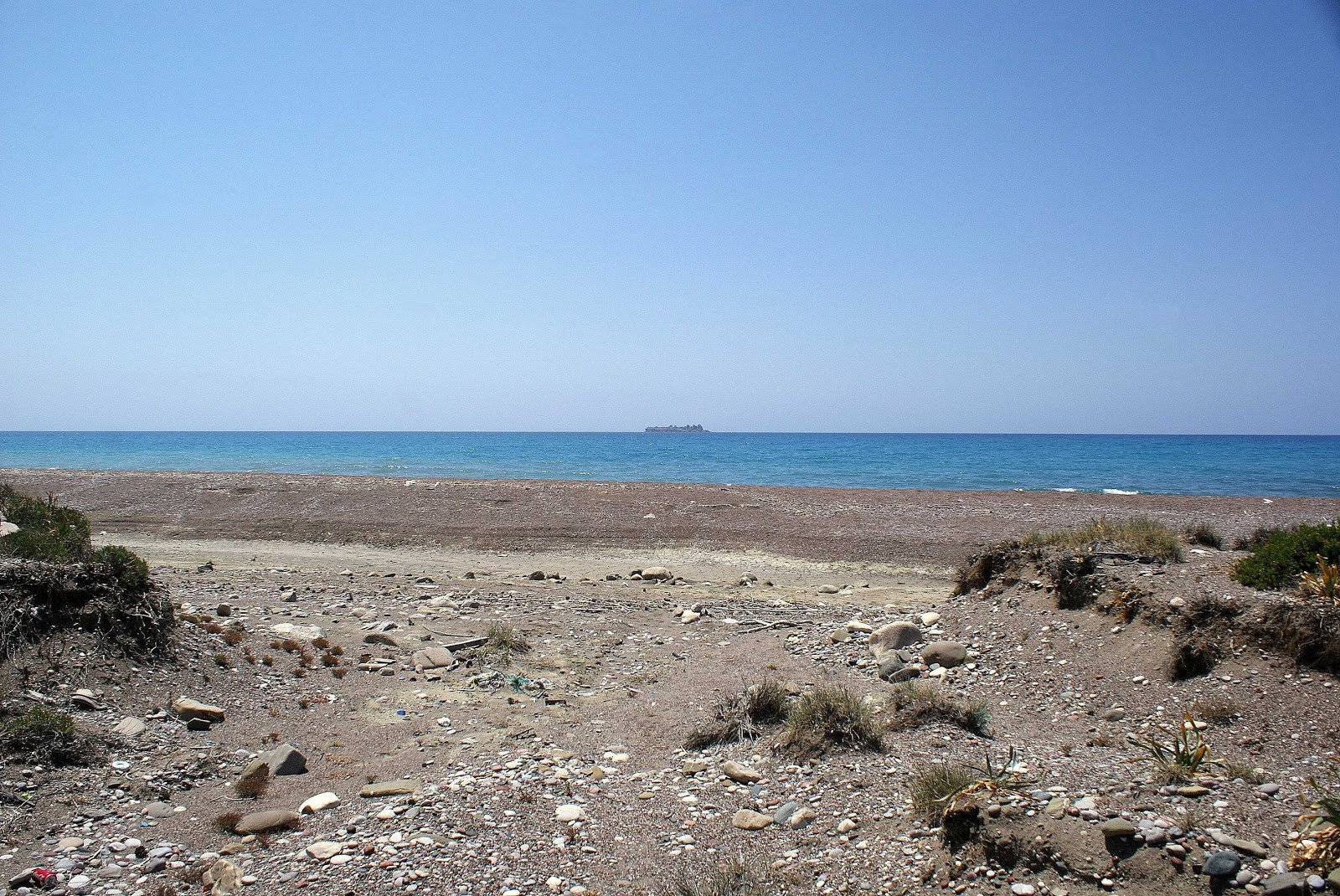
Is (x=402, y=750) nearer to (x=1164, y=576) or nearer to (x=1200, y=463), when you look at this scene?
(x=1164, y=576)

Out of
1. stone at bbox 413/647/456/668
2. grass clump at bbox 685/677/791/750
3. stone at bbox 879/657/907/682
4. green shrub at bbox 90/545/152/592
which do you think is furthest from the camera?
stone at bbox 413/647/456/668

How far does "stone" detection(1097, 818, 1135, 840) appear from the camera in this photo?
4.53 metres

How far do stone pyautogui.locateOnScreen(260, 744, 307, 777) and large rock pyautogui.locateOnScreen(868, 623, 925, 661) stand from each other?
7064 millimetres

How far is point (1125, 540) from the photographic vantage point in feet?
35.8

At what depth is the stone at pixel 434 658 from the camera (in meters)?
10.3

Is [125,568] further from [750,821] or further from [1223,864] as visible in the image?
[1223,864]

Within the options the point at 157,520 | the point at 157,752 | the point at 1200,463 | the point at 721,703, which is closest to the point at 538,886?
the point at 721,703

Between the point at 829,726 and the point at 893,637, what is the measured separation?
4088 millimetres

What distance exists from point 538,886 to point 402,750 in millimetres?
3020

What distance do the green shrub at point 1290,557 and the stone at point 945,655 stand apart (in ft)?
10.3

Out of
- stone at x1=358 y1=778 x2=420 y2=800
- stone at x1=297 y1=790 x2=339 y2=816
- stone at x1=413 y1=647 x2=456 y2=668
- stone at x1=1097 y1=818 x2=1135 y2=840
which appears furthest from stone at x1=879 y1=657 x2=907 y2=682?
stone at x1=297 y1=790 x2=339 y2=816

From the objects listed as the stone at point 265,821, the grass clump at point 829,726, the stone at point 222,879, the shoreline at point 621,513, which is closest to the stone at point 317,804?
the stone at point 265,821

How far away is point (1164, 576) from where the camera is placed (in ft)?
30.7

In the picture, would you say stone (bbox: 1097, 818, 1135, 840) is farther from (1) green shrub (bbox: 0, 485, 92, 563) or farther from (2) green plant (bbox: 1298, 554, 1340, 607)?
(1) green shrub (bbox: 0, 485, 92, 563)
